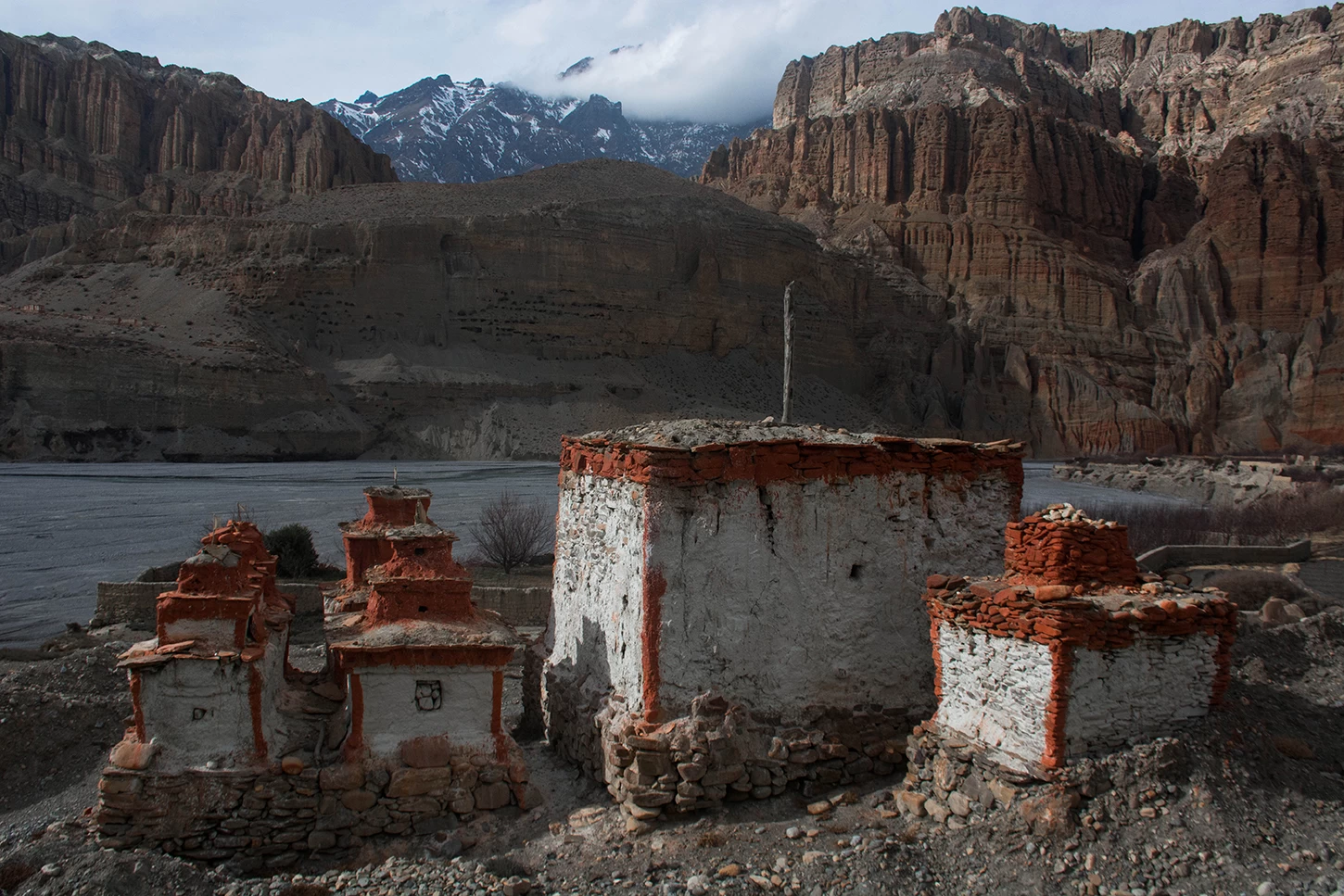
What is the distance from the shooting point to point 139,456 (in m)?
51.9

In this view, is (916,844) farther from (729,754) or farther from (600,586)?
(600,586)

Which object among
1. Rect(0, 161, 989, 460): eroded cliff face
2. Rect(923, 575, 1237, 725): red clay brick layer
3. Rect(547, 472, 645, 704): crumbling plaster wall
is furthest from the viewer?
Rect(0, 161, 989, 460): eroded cliff face

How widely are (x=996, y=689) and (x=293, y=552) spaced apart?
17916 millimetres

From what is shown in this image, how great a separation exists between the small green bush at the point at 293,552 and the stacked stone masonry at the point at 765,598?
14.5 metres

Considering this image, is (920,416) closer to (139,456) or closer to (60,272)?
(139,456)

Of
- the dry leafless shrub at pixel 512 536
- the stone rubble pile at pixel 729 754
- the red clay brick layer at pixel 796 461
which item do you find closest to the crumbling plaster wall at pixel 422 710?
the stone rubble pile at pixel 729 754

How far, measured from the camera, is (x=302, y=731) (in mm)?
8195

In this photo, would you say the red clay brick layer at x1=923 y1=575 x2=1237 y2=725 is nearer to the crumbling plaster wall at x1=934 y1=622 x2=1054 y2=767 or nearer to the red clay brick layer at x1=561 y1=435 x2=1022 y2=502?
the crumbling plaster wall at x1=934 y1=622 x2=1054 y2=767

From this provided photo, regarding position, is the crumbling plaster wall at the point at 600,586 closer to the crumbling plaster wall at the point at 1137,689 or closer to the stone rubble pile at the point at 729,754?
the stone rubble pile at the point at 729,754

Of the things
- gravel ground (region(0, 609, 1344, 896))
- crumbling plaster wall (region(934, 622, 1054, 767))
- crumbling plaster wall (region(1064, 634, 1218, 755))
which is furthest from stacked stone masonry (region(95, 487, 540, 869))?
crumbling plaster wall (region(1064, 634, 1218, 755))

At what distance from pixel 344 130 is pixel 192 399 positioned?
43726 millimetres

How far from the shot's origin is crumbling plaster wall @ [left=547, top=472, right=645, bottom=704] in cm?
826

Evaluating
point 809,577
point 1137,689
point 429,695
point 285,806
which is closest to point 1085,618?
point 1137,689

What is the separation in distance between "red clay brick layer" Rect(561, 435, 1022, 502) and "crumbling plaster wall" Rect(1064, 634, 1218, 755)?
2284 millimetres
